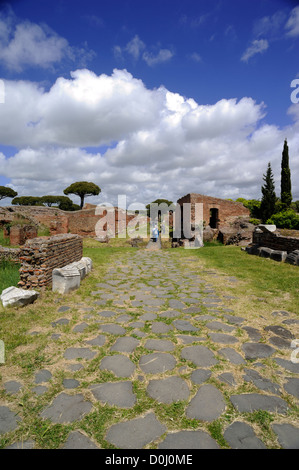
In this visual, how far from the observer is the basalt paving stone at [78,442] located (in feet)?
5.14

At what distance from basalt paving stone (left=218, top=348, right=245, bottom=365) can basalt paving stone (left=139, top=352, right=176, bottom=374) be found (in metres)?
0.58

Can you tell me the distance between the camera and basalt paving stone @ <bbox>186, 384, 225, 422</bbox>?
1.82 meters

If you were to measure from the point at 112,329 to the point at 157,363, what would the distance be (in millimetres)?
990

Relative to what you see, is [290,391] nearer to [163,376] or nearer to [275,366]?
[275,366]

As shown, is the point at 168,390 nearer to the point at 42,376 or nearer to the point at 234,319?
the point at 42,376

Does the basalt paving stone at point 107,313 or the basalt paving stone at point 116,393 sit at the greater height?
the basalt paving stone at point 107,313

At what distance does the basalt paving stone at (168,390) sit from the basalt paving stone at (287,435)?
68 centimetres

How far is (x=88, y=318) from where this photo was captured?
3.68 metres

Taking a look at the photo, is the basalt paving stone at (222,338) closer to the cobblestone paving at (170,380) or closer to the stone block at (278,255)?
the cobblestone paving at (170,380)

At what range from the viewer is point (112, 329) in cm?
331

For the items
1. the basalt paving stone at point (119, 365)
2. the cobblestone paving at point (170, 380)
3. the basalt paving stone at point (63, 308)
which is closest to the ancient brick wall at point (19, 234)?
the basalt paving stone at point (63, 308)

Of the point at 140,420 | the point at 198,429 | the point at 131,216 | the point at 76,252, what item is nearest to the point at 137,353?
the point at 140,420

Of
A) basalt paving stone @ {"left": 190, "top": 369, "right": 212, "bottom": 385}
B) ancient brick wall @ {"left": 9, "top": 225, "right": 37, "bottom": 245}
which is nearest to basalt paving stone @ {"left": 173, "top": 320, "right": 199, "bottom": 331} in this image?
basalt paving stone @ {"left": 190, "top": 369, "right": 212, "bottom": 385}

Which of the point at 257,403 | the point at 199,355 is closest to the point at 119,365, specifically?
the point at 199,355
